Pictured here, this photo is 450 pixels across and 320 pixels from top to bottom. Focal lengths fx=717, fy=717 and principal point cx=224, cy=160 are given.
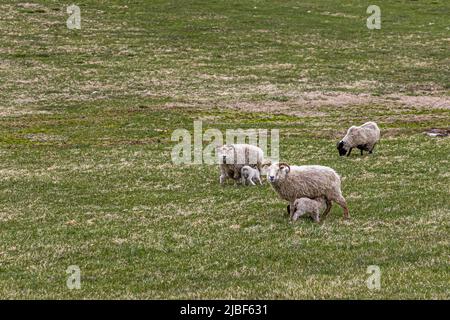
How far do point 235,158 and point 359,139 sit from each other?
9561 mm

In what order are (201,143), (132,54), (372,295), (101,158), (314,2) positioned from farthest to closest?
(314,2) → (132,54) → (201,143) → (101,158) → (372,295)

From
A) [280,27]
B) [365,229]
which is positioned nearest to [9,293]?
[365,229]

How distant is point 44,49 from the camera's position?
8212 cm

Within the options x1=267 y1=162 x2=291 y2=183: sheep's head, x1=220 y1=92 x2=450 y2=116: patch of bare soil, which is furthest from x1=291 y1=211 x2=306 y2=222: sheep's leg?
x1=220 y1=92 x2=450 y2=116: patch of bare soil

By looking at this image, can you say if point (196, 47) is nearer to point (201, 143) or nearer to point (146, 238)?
point (201, 143)

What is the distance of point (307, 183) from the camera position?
2236cm

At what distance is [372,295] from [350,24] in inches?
3327

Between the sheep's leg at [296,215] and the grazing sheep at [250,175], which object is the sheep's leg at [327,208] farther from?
the grazing sheep at [250,175]

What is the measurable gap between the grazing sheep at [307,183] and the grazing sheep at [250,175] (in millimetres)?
5771

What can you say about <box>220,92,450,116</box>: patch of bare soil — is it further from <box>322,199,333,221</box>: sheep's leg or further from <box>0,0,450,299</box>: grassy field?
<box>322,199,333,221</box>: sheep's leg

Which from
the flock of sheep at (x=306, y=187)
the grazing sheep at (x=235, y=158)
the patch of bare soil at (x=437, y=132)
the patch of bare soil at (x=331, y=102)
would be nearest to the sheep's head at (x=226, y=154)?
the grazing sheep at (x=235, y=158)

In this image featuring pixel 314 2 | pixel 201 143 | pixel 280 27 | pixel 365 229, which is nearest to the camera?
pixel 365 229

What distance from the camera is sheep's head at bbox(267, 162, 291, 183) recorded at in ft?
72.8

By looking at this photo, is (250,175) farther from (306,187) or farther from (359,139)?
(359,139)
